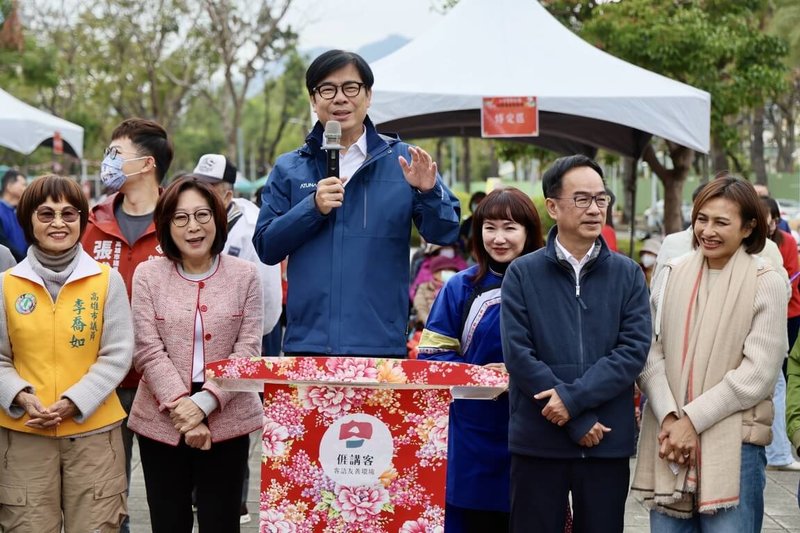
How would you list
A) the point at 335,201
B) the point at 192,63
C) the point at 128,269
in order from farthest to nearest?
the point at 192,63, the point at 128,269, the point at 335,201

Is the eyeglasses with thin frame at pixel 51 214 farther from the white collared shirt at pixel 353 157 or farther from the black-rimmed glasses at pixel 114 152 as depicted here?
the white collared shirt at pixel 353 157

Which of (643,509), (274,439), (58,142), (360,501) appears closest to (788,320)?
(643,509)

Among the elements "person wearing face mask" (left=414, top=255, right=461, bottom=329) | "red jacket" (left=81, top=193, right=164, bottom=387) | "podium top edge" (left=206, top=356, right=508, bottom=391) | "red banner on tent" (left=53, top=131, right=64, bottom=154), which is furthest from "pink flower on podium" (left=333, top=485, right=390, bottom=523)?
"red banner on tent" (left=53, top=131, right=64, bottom=154)

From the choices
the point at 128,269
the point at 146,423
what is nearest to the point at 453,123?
the point at 128,269

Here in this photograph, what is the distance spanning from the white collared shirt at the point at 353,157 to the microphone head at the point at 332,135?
0.92 ft

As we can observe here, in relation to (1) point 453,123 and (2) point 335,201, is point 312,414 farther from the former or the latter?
(1) point 453,123

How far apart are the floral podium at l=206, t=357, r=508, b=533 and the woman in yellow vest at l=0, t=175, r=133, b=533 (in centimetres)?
97

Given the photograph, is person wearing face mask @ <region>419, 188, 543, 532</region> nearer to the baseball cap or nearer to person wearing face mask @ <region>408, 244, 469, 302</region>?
the baseball cap

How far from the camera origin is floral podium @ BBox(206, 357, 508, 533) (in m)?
2.75

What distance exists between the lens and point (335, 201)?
3.01m

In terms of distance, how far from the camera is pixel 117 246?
13.5 ft

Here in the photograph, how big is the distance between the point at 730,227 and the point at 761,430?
72cm

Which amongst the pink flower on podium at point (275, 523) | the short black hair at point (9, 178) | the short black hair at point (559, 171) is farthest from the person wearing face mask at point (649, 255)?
the short black hair at point (9, 178)

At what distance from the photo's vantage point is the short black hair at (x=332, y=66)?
327 centimetres
